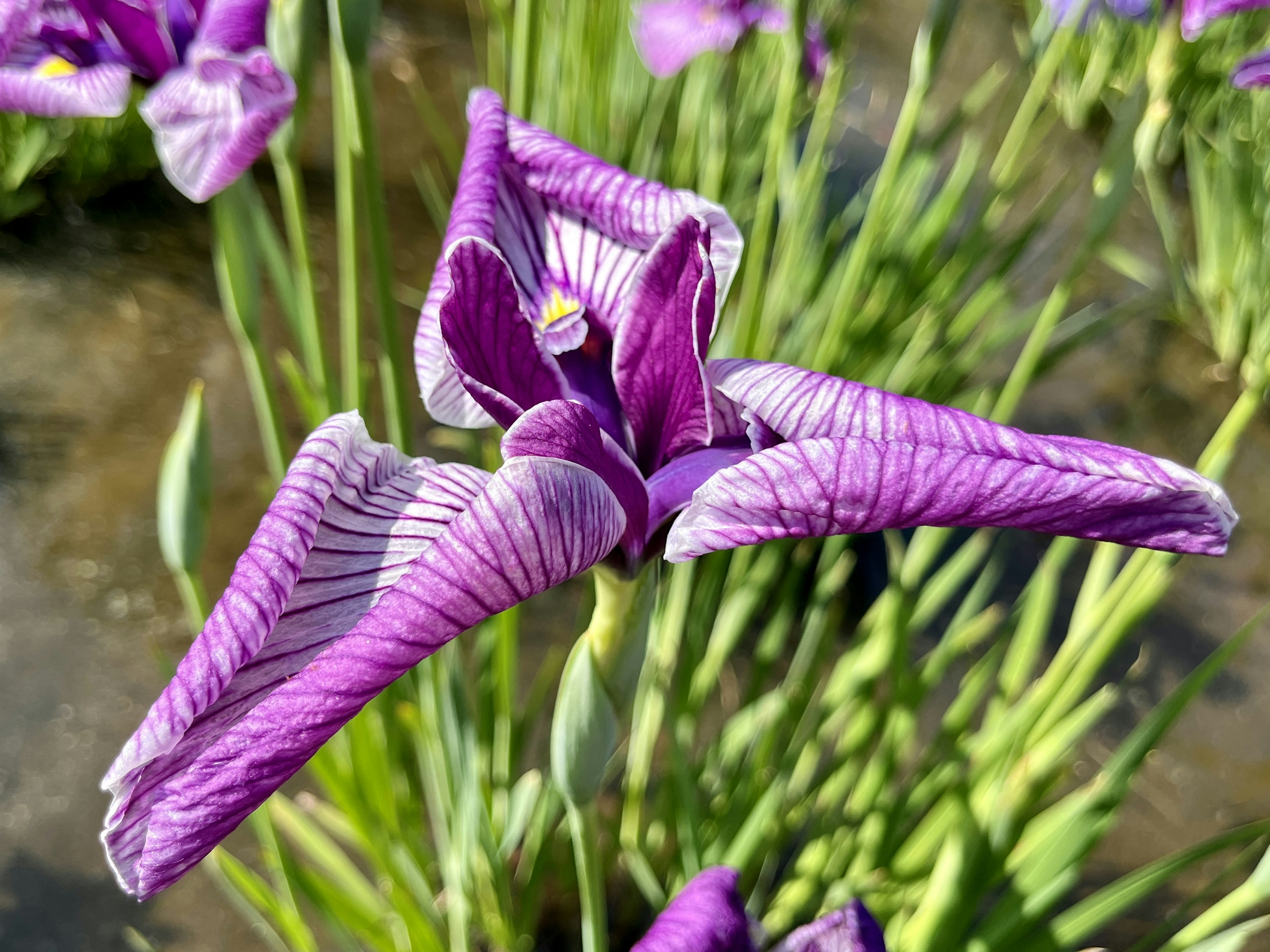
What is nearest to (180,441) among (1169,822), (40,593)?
(40,593)

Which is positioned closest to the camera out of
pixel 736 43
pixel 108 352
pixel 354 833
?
pixel 354 833

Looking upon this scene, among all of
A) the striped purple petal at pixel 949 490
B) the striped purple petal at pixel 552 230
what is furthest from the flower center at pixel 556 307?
the striped purple petal at pixel 949 490

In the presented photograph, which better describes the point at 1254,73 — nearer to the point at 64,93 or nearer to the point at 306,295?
the point at 306,295

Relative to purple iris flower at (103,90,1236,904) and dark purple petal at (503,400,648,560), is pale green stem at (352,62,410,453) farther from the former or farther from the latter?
dark purple petal at (503,400,648,560)

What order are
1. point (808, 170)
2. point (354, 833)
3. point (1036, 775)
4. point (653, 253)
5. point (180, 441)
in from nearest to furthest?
point (653, 253)
point (180, 441)
point (1036, 775)
point (354, 833)
point (808, 170)

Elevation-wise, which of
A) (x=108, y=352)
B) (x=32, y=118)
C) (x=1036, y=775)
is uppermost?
(x=1036, y=775)

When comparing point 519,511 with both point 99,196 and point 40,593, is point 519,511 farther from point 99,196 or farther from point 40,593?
point 99,196
